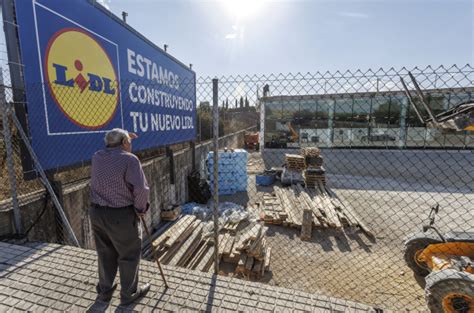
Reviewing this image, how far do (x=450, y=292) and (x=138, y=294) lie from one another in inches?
173

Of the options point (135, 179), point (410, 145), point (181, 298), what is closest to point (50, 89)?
point (135, 179)

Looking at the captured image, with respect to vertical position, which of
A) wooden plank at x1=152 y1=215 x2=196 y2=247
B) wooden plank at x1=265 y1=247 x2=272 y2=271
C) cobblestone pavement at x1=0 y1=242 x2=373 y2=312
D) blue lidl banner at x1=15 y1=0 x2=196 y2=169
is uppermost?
blue lidl banner at x1=15 y1=0 x2=196 y2=169

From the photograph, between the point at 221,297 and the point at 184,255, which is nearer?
the point at 221,297

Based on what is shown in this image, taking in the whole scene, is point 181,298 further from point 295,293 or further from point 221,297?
point 295,293

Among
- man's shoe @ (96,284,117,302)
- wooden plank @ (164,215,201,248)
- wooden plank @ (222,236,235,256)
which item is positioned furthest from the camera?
wooden plank @ (222,236,235,256)

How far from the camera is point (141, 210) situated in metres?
2.14

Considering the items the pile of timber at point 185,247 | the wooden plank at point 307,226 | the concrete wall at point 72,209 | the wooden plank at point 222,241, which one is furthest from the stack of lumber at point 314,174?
the concrete wall at point 72,209

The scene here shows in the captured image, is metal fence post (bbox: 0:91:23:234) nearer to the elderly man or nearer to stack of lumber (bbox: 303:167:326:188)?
the elderly man

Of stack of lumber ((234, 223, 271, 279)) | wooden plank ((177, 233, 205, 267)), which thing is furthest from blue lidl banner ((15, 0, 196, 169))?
stack of lumber ((234, 223, 271, 279))

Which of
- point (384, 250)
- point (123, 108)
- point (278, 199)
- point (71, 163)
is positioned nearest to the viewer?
point (71, 163)

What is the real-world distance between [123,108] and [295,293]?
17.5 ft

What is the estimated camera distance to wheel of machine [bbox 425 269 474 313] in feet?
11.0

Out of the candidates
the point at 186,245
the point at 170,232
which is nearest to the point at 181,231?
the point at 170,232

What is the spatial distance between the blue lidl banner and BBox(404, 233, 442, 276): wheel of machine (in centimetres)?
565
